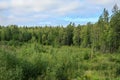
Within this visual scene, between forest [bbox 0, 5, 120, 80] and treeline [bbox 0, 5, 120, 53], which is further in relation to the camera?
treeline [bbox 0, 5, 120, 53]

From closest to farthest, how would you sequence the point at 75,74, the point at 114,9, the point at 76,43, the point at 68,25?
the point at 75,74, the point at 114,9, the point at 76,43, the point at 68,25

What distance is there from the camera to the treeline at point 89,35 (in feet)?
262

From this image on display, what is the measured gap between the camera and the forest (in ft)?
77.4

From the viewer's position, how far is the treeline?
80000 millimetres

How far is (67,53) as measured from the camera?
100.0ft

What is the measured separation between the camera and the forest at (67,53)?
23.6 m

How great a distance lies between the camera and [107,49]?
85562 mm

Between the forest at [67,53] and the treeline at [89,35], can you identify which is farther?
the treeline at [89,35]

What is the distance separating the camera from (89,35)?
94938mm

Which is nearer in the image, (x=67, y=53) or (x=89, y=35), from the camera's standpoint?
(x=67, y=53)

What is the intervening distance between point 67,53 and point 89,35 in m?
65.0

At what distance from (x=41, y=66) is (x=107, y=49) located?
62.2 meters

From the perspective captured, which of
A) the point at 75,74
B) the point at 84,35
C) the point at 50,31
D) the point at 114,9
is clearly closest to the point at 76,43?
the point at 84,35

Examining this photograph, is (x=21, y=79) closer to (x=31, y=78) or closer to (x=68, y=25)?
(x=31, y=78)
